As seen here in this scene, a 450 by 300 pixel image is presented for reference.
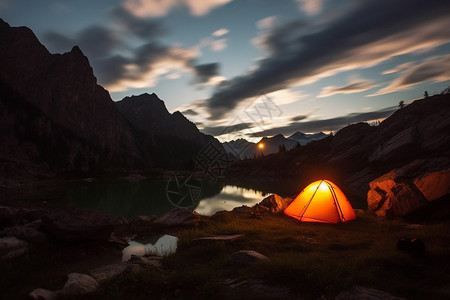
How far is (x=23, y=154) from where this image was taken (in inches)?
5610

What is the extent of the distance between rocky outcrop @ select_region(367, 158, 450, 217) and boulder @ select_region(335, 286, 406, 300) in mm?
11982

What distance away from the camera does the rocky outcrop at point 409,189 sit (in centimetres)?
1548

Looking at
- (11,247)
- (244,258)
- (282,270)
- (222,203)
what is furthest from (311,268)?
(222,203)

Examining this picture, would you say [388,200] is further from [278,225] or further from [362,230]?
[278,225]

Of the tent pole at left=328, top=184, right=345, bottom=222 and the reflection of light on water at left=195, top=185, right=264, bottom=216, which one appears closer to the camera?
the tent pole at left=328, top=184, right=345, bottom=222

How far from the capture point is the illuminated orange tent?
17.4 meters

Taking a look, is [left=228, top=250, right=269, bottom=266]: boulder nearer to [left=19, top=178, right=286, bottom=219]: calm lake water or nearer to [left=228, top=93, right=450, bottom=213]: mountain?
[left=228, top=93, right=450, bottom=213]: mountain

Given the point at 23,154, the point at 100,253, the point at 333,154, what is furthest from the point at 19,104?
the point at 100,253

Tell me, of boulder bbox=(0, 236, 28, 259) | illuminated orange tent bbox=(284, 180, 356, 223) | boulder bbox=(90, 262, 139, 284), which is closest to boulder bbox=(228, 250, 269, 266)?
boulder bbox=(90, 262, 139, 284)

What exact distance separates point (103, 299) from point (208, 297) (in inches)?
120

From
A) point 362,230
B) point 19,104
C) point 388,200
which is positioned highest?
point 19,104

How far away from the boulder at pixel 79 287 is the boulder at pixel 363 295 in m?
7.26

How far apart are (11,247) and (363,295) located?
47.1 feet

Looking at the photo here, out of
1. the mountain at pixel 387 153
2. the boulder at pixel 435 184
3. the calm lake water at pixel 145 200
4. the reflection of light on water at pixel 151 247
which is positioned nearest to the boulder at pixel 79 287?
the reflection of light on water at pixel 151 247
